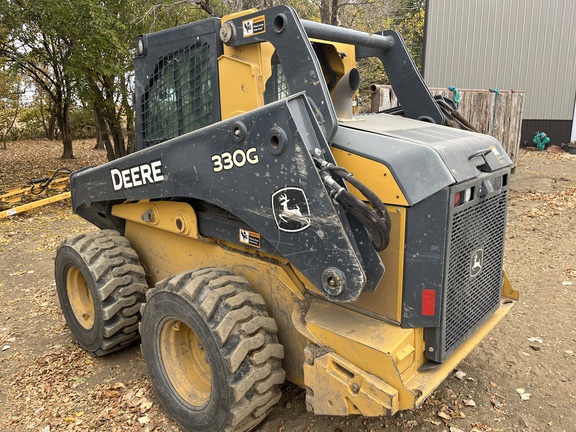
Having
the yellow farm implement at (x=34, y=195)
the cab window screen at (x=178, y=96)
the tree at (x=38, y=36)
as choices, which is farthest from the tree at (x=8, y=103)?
the cab window screen at (x=178, y=96)

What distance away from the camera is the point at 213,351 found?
272cm

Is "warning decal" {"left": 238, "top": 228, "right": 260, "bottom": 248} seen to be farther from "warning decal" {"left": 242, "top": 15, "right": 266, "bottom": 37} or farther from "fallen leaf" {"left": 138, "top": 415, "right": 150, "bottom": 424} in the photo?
"fallen leaf" {"left": 138, "top": 415, "right": 150, "bottom": 424}

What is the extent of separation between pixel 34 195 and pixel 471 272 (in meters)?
9.18

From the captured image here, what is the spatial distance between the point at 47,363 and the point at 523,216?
7384mm

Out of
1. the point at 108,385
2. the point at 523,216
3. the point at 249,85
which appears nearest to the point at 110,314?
the point at 108,385

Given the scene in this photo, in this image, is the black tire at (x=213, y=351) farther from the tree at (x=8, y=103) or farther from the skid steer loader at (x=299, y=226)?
the tree at (x=8, y=103)

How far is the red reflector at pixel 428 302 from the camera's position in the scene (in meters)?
2.52

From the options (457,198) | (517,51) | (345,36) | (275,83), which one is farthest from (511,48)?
(457,198)

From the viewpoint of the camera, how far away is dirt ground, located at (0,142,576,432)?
10.4ft

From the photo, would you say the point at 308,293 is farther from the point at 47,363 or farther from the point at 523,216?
the point at 523,216

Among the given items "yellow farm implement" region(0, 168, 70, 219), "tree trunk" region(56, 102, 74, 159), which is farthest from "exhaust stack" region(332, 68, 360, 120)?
"tree trunk" region(56, 102, 74, 159)

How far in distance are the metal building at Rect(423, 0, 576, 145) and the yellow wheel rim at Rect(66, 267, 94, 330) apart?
18.4 meters

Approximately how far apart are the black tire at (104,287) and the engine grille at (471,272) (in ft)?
7.45

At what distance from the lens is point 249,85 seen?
2.99m
